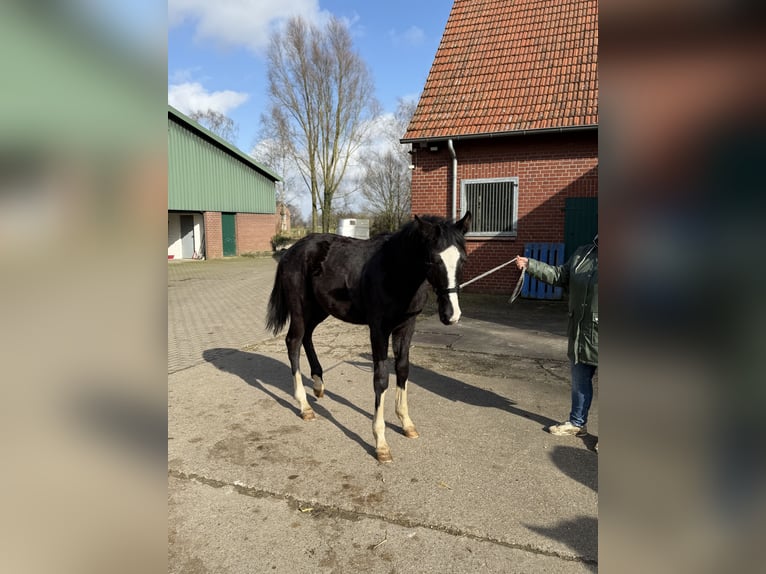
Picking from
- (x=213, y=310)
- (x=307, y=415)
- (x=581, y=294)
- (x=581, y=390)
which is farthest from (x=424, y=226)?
(x=213, y=310)

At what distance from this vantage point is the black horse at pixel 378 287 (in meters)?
3.02

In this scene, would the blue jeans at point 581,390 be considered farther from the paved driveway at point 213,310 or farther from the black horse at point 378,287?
the paved driveway at point 213,310

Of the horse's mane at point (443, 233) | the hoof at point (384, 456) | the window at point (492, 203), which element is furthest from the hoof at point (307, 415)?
the window at point (492, 203)

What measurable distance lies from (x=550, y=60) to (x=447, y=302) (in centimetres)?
969

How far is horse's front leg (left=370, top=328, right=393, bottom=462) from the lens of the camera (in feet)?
11.2

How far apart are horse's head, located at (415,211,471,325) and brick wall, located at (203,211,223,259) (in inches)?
870

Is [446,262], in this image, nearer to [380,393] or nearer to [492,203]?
[380,393]

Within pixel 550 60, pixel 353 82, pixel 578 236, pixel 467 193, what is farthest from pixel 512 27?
pixel 353 82

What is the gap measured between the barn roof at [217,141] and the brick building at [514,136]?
44.9 feet

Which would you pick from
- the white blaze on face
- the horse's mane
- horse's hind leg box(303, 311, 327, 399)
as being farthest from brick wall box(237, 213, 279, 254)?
the white blaze on face

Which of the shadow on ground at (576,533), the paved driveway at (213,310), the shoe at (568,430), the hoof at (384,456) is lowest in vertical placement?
the shadow on ground at (576,533)

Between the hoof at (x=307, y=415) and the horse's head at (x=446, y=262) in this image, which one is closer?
the horse's head at (x=446, y=262)

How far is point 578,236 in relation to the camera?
946cm
